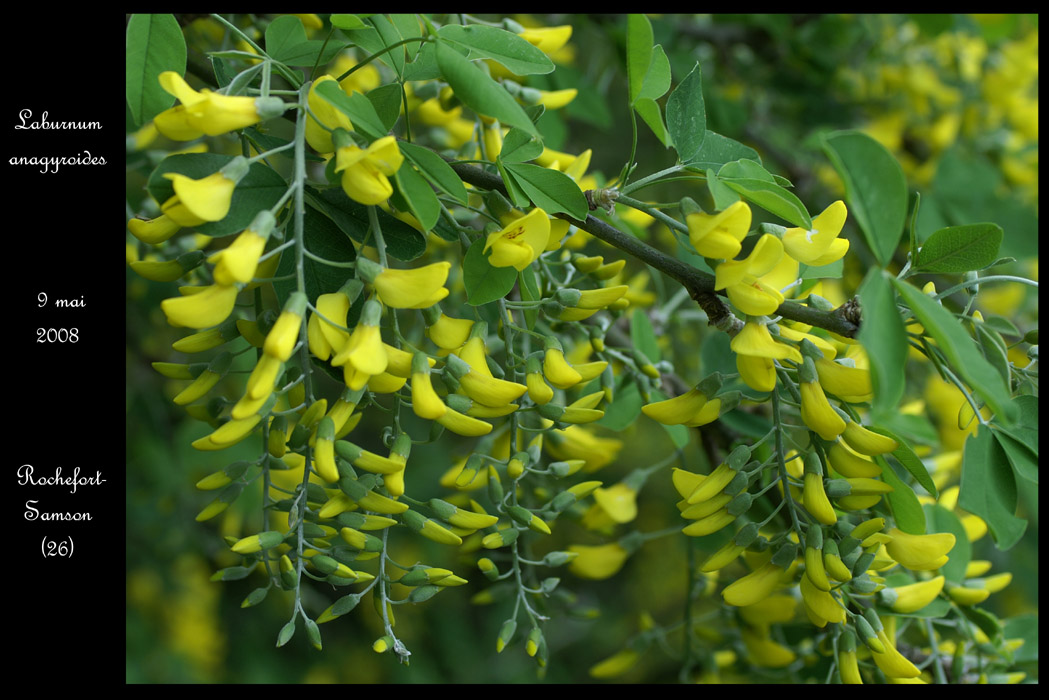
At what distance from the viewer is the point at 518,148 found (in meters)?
0.84

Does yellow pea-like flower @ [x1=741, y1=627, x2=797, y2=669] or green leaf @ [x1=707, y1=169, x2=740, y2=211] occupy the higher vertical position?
green leaf @ [x1=707, y1=169, x2=740, y2=211]

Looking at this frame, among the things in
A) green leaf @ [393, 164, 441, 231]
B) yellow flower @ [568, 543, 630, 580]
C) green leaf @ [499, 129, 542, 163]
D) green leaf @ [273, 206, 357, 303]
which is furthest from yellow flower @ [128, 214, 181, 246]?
yellow flower @ [568, 543, 630, 580]

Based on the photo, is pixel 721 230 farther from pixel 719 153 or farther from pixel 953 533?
pixel 953 533

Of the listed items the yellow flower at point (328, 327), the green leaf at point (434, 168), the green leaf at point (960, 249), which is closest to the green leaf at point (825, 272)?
the green leaf at point (960, 249)

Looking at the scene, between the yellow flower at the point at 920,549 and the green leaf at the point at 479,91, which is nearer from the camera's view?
the green leaf at the point at 479,91

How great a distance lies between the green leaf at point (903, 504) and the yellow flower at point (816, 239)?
252 millimetres

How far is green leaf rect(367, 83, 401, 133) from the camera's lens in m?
0.82

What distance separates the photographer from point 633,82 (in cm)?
83

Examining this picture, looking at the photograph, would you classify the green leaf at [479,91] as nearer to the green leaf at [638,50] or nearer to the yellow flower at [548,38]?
the green leaf at [638,50]

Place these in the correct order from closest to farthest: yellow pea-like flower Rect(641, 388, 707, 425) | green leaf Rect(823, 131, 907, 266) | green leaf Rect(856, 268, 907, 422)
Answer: green leaf Rect(856, 268, 907, 422), green leaf Rect(823, 131, 907, 266), yellow pea-like flower Rect(641, 388, 707, 425)

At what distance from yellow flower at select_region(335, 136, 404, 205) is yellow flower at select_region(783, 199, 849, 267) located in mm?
394

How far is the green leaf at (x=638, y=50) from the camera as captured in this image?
809mm

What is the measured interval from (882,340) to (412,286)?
386 millimetres

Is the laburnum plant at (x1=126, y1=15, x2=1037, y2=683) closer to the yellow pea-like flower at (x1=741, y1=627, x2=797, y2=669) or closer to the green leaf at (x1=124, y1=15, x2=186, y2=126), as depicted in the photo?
the green leaf at (x1=124, y1=15, x2=186, y2=126)
